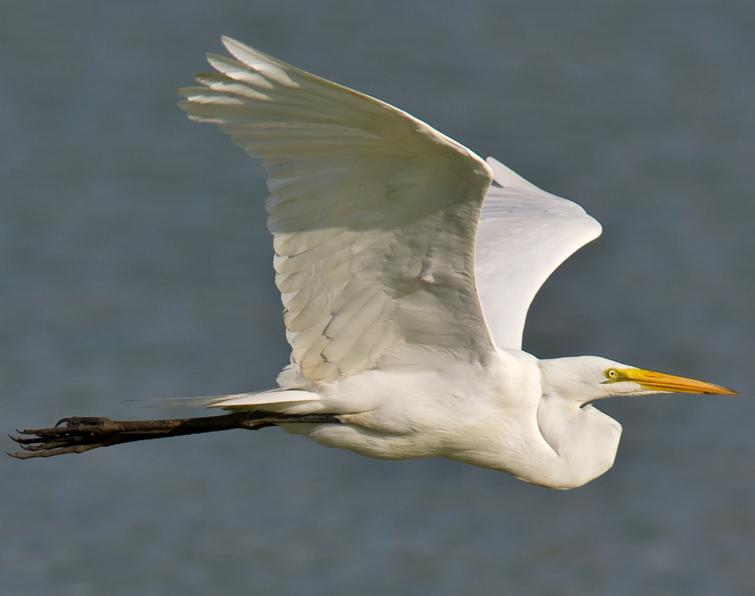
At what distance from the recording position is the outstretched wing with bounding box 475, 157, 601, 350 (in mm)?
8634

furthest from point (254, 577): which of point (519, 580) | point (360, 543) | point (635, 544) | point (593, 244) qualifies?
point (593, 244)

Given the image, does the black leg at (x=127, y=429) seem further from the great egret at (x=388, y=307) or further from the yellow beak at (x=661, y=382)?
the yellow beak at (x=661, y=382)

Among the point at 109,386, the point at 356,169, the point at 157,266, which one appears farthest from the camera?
the point at 157,266

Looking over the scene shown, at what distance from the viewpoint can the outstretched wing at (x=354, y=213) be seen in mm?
6418

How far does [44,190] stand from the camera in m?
15.4

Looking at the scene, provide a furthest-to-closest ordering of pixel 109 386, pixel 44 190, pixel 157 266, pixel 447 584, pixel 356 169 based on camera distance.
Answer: pixel 44 190
pixel 157 266
pixel 109 386
pixel 447 584
pixel 356 169

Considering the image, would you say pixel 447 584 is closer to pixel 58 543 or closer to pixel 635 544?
pixel 635 544

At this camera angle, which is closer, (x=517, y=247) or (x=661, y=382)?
(x=661, y=382)

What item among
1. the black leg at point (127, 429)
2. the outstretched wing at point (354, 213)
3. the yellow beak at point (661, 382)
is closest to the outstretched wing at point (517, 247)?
the yellow beak at point (661, 382)

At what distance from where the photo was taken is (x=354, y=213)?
6.95 meters

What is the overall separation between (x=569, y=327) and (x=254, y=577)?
3317 mm

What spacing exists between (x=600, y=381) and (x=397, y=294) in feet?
4.23

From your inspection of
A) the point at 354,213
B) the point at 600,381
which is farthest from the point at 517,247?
the point at 354,213

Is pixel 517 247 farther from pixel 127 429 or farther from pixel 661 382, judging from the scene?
pixel 127 429
